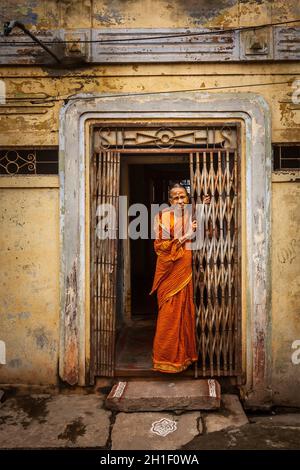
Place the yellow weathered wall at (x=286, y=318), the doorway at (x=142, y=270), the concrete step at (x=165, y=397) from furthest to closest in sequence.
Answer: the doorway at (x=142, y=270) → the yellow weathered wall at (x=286, y=318) → the concrete step at (x=165, y=397)

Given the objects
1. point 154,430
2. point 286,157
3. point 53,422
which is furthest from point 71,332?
point 286,157

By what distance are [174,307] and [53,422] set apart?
181 centimetres

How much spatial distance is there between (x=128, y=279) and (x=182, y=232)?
2597mm

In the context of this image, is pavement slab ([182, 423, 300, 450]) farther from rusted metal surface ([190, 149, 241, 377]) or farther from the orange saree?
the orange saree

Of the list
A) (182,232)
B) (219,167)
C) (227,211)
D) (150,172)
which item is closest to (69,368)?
(182,232)

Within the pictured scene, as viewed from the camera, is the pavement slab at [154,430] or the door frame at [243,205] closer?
the pavement slab at [154,430]

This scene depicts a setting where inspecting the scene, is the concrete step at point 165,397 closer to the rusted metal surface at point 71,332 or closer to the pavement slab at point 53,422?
the pavement slab at point 53,422

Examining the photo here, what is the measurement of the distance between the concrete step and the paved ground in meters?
0.07

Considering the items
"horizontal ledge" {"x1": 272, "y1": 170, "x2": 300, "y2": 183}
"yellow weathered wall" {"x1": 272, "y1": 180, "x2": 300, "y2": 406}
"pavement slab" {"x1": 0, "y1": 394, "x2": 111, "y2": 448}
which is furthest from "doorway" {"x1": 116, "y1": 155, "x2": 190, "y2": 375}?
"horizontal ledge" {"x1": 272, "y1": 170, "x2": 300, "y2": 183}

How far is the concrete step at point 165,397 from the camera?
4344mm

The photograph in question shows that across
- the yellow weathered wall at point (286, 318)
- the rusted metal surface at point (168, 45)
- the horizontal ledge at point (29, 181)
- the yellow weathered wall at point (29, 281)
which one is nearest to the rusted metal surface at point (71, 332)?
the yellow weathered wall at point (29, 281)

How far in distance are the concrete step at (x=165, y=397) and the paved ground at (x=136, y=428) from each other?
2.6 inches

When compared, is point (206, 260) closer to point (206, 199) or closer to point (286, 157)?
point (206, 199)

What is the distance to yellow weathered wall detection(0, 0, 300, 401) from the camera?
15.7 feet
